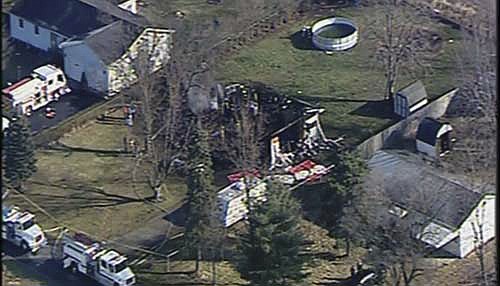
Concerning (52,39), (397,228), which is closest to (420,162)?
(397,228)

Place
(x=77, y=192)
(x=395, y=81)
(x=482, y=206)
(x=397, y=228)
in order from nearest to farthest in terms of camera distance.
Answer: (x=397, y=228) → (x=482, y=206) → (x=77, y=192) → (x=395, y=81)

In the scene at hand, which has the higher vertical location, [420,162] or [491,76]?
[491,76]

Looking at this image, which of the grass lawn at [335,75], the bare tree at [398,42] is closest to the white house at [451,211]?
the grass lawn at [335,75]

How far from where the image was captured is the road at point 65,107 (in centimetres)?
1390

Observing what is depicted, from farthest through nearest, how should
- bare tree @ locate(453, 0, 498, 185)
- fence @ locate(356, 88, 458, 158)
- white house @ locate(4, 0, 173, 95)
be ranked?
white house @ locate(4, 0, 173, 95), fence @ locate(356, 88, 458, 158), bare tree @ locate(453, 0, 498, 185)

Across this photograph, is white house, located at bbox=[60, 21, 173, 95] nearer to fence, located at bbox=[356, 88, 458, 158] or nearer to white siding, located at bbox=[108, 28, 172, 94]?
white siding, located at bbox=[108, 28, 172, 94]

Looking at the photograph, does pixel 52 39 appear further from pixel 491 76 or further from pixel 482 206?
pixel 482 206

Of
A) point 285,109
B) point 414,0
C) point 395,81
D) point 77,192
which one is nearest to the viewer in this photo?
point 77,192

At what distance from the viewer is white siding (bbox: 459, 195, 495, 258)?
11.5m

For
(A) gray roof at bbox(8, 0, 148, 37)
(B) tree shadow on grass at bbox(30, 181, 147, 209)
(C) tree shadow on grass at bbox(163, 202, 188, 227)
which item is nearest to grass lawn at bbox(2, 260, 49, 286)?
(B) tree shadow on grass at bbox(30, 181, 147, 209)

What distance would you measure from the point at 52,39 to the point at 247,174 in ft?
14.9

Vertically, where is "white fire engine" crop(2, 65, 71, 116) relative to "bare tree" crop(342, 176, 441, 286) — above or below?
above

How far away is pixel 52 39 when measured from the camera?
51.2 ft

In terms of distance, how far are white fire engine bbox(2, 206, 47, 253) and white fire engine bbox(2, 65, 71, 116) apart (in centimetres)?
237
